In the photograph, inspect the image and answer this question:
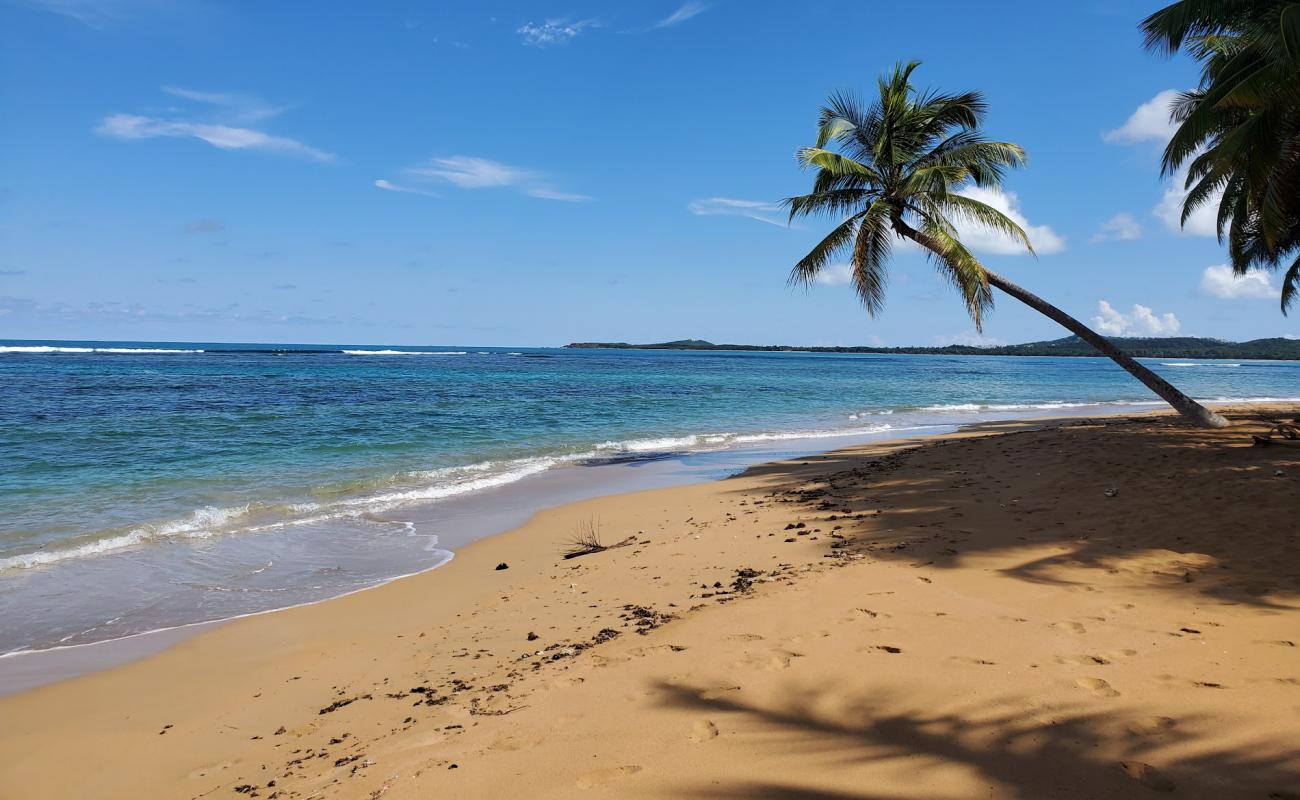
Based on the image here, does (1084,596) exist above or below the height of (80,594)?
above

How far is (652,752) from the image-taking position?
3148 mm

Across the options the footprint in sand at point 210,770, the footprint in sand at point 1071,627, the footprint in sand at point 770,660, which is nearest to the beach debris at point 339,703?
the footprint in sand at point 210,770

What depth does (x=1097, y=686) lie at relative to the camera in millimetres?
3406

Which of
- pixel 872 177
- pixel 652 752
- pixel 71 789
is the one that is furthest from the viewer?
pixel 872 177

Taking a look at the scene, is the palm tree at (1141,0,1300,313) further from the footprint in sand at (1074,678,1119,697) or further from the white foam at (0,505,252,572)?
the white foam at (0,505,252,572)

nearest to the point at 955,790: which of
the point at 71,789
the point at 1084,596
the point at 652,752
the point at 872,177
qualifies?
the point at 652,752

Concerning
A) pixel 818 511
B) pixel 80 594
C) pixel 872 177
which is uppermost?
pixel 872 177

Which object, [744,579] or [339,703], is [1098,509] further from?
[339,703]

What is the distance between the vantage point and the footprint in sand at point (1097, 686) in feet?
10.9

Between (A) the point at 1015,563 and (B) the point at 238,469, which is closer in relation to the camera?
(A) the point at 1015,563

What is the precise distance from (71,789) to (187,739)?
53 cm

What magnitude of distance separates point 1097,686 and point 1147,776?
0.78m

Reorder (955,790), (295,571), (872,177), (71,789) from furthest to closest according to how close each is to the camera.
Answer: (872,177), (295,571), (71,789), (955,790)

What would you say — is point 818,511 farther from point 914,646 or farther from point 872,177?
point 872,177
